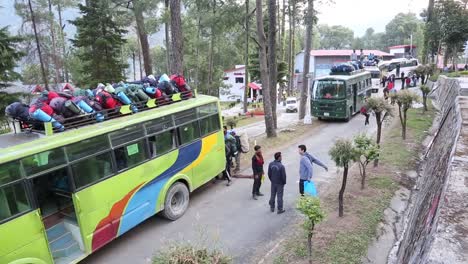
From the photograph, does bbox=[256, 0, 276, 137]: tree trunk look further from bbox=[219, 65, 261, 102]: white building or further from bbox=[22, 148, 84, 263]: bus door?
bbox=[219, 65, 261, 102]: white building

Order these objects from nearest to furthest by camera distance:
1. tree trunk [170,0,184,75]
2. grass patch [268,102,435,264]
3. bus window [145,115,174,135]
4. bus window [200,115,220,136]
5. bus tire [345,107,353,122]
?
grass patch [268,102,435,264], bus window [145,115,174,135], bus window [200,115,220,136], tree trunk [170,0,184,75], bus tire [345,107,353,122]

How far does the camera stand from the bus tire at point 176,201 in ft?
27.6

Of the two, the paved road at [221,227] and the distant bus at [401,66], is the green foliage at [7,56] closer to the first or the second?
the paved road at [221,227]

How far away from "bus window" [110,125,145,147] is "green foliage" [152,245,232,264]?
3700 millimetres

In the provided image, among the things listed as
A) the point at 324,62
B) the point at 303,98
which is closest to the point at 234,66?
the point at 324,62

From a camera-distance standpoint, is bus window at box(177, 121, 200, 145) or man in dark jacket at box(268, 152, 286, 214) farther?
bus window at box(177, 121, 200, 145)

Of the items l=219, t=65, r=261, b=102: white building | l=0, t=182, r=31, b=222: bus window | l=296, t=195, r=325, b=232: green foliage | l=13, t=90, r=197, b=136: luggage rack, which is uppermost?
l=13, t=90, r=197, b=136: luggage rack

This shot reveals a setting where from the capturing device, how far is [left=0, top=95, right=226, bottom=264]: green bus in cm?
549

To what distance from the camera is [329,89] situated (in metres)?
19.0

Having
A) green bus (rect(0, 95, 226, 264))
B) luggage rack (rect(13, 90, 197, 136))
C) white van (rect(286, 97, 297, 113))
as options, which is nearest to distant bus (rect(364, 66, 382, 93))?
white van (rect(286, 97, 297, 113))

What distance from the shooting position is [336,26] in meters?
105

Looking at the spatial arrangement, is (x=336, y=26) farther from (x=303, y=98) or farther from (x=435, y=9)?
(x=303, y=98)

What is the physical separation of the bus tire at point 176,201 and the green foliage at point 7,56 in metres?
12.4

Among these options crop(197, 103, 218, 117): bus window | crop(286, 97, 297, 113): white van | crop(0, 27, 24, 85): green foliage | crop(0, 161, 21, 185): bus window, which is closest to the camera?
crop(0, 161, 21, 185): bus window
